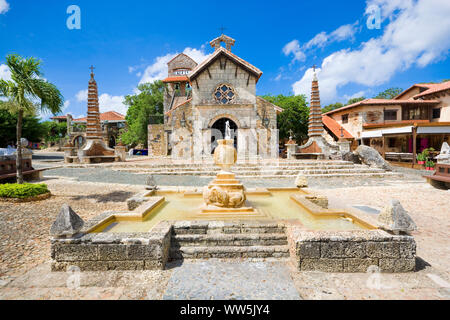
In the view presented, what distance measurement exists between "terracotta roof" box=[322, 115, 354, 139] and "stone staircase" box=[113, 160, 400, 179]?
12438mm

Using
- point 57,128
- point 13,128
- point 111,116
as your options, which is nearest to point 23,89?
point 13,128

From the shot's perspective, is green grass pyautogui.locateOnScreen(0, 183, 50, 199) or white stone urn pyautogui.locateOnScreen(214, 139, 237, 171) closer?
white stone urn pyautogui.locateOnScreen(214, 139, 237, 171)

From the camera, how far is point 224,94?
709 inches

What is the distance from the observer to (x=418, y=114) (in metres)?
24.3

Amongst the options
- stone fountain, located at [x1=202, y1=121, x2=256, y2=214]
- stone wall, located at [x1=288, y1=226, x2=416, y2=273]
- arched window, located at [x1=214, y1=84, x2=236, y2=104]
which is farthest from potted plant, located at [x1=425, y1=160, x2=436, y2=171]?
stone fountain, located at [x1=202, y1=121, x2=256, y2=214]

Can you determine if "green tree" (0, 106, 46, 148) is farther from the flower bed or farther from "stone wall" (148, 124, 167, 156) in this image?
the flower bed

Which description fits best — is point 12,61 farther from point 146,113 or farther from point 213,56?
point 146,113

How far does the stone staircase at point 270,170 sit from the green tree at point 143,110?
19.2 meters

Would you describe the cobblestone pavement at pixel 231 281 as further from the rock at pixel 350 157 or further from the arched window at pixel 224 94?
the arched window at pixel 224 94

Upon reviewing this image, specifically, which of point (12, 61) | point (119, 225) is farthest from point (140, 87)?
point (119, 225)

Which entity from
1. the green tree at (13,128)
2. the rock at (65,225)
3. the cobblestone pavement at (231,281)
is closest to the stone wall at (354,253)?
the cobblestone pavement at (231,281)

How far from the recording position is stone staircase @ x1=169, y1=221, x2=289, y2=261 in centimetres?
396

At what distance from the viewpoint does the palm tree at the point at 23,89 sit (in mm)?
7555

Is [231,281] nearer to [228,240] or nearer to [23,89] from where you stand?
[228,240]
